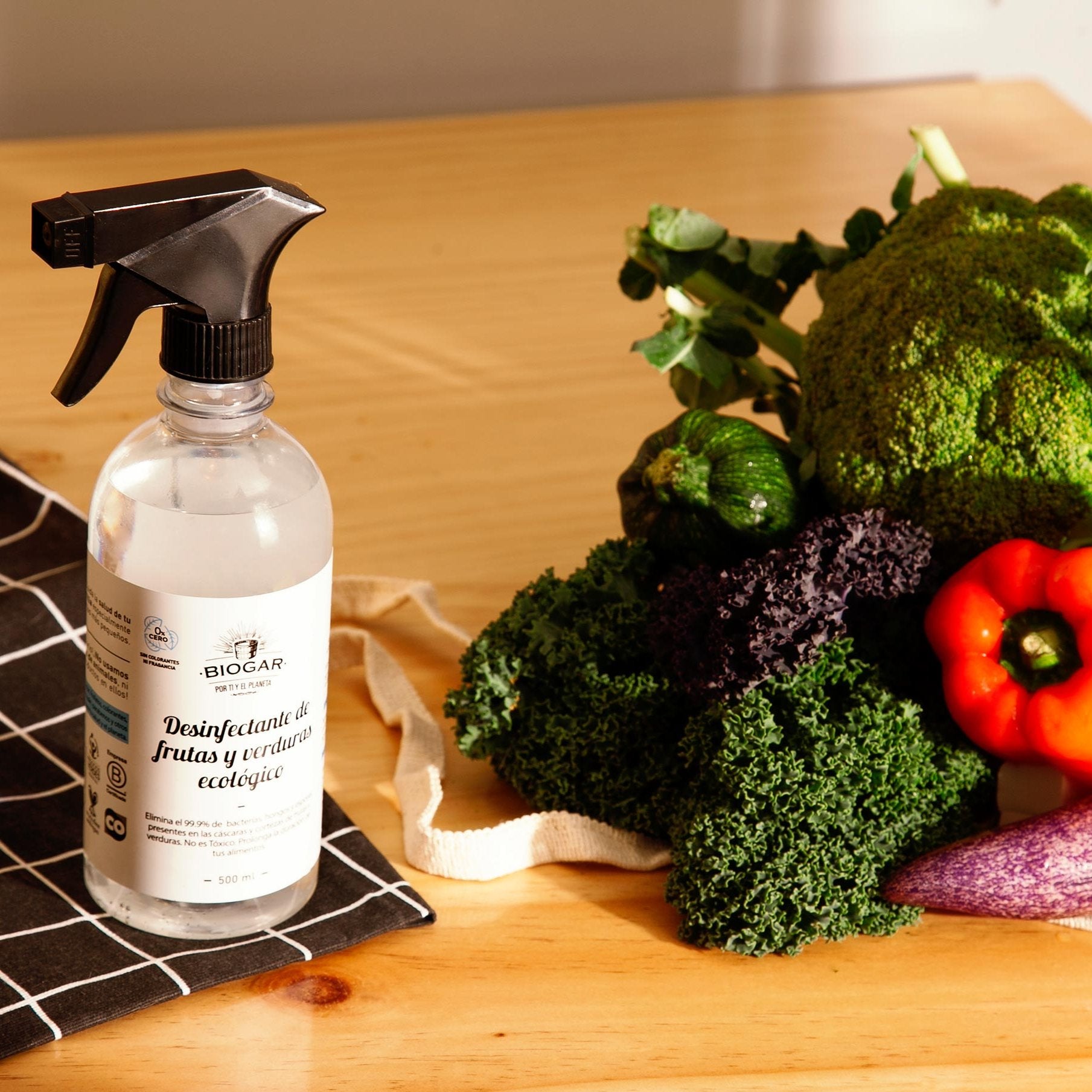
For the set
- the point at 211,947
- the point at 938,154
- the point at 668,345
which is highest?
the point at 938,154

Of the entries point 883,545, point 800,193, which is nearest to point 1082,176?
point 800,193

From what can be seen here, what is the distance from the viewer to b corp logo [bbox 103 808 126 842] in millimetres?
688

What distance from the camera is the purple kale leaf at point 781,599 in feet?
2.47

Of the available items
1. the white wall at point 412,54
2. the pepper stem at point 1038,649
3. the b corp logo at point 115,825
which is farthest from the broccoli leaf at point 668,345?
the white wall at point 412,54

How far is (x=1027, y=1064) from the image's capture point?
2.21 feet

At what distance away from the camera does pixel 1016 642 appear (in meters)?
0.76

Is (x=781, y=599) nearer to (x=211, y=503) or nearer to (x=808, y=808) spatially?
(x=808, y=808)

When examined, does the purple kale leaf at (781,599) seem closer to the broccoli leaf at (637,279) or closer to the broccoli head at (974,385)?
the broccoli head at (974,385)

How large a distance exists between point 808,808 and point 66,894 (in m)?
0.35

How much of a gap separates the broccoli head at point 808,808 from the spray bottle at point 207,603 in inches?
7.2

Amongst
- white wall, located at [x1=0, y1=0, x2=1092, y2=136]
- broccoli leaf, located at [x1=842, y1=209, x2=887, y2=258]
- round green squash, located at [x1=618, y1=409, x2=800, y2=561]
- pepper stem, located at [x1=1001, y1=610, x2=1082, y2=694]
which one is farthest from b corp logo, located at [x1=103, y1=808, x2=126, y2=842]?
white wall, located at [x1=0, y1=0, x2=1092, y2=136]

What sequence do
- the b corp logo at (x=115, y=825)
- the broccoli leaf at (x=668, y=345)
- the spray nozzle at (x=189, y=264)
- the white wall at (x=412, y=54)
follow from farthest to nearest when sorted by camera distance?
the white wall at (x=412, y=54) < the broccoli leaf at (x=668, y=345) < the b corp logo at (x=115, y=825) < the spray nozzle at (x=189, y=264)

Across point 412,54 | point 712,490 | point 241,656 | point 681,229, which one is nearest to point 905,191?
point 681,229

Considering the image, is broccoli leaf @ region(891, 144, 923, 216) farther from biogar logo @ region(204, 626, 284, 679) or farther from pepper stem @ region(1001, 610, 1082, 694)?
biogar logo @ region(204, 626, 284, 679)
